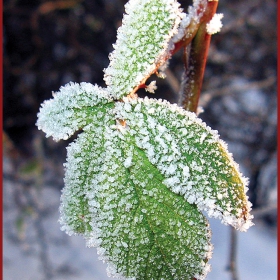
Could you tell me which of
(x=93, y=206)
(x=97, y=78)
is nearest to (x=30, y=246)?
(x=97, y=78)

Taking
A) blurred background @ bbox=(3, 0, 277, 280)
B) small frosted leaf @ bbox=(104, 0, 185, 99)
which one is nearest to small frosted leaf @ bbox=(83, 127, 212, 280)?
small frosted leaf @ bbox=(104, 0, 185, 99)

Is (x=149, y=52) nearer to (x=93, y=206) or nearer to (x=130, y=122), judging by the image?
(x=130, y=122)

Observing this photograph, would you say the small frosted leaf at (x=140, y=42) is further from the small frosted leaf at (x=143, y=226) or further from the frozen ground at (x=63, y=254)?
the frozen ground at (x=63, y=254)

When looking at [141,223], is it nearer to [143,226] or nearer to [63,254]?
[143,226]

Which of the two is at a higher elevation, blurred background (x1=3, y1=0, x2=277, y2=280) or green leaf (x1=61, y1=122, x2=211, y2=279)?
blurred background (x1=3, y1=0, x2=277, y2=280)

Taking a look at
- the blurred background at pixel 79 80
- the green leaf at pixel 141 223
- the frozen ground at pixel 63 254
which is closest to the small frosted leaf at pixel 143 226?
the green leaf at pixel 141 223

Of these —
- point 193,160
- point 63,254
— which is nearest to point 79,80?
point 63,254

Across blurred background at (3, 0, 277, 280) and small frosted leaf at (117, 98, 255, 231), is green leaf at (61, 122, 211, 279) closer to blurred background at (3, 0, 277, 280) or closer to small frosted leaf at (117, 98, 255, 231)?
small frosted leaf at (117, 98, 255, 231)
